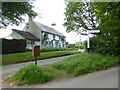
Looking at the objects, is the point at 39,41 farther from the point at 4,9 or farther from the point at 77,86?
the point at 77,86

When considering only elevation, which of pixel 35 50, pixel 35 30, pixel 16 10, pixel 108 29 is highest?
pixel 35 30

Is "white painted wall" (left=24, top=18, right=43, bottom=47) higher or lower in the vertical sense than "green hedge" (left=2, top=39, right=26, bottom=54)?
higher

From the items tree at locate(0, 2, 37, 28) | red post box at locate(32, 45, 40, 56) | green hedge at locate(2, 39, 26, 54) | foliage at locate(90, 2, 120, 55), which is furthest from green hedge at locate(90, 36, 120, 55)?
green hedge at locate(2, 39, 26, 54)

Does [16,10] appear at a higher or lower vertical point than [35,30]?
lower

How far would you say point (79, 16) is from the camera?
1755cm

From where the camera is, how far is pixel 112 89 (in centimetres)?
315

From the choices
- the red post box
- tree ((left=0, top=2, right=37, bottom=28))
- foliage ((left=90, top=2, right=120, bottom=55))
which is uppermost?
tree ((left=0, top=2, right=37, bottom=28))

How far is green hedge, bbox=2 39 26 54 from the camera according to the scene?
15977 millimetres

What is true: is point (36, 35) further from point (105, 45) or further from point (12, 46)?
point (105, 45)

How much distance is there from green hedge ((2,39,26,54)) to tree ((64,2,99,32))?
31.6 feet

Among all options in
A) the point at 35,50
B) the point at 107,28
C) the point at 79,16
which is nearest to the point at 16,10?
the point at 35,50

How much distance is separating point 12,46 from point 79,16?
13.1 metres

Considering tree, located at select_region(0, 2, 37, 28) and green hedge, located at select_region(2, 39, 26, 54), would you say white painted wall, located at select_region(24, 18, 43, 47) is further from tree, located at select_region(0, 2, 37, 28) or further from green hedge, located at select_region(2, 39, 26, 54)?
tree, located at select_region(0, 2, 37, 28)

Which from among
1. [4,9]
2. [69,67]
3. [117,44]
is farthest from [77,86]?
[4,9]
